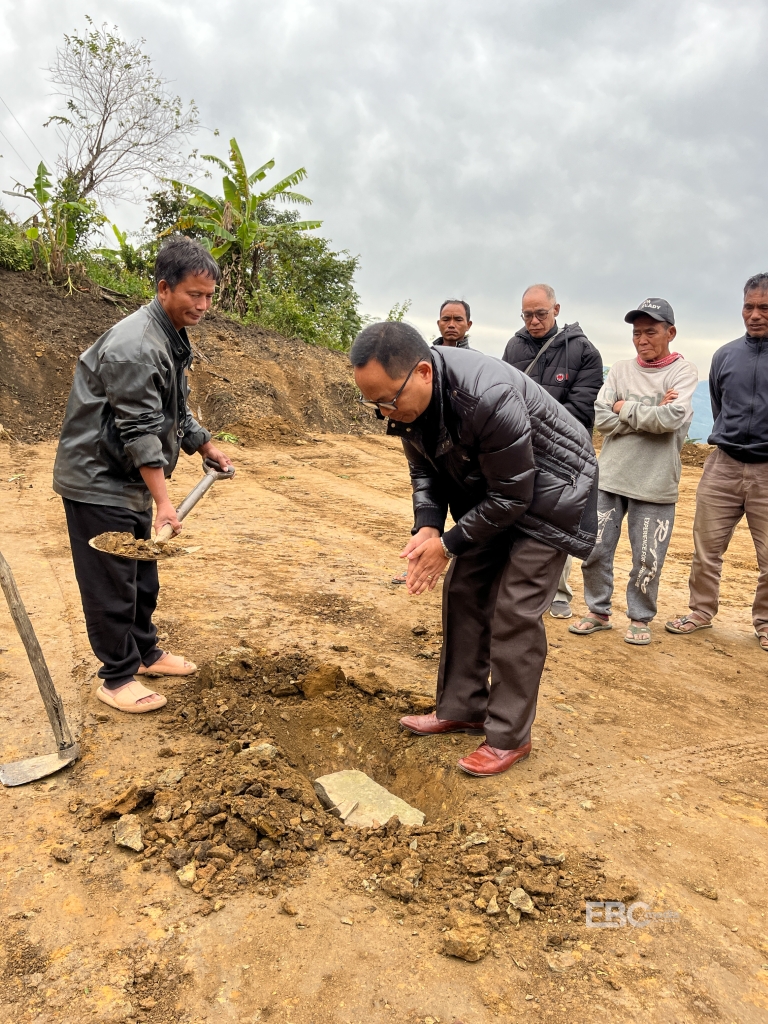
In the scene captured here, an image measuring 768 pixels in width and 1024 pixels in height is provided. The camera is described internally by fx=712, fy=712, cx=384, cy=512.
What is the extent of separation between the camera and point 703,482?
14.9 ft

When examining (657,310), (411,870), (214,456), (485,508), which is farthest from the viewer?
(657,310)

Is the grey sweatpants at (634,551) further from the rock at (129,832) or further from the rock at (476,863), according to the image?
the rock at (129,832)

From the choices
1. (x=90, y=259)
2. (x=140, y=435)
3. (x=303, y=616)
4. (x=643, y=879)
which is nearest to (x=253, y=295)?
(x=90, y=259)

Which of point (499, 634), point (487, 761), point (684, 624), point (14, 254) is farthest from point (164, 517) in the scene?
point (14, 254)

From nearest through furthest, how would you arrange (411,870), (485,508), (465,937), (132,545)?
(465,937)
(411,870)
(485,508)
(132,545)

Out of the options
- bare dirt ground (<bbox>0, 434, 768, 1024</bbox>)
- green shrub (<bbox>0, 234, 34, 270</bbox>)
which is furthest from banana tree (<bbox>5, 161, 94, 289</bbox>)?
bare dirt ground (<bbox>0, 434, 768, 1024</bbox>)

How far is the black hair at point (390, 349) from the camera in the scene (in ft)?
7.20

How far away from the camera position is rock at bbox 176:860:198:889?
84.7 inches

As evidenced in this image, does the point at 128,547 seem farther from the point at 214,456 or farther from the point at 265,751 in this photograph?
the point at 265,751

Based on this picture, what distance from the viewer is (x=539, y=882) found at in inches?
86.0

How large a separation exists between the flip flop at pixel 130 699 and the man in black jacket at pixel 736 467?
315 cm

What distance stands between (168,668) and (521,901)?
6.59 feet

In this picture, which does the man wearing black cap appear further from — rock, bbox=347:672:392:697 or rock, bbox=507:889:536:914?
rock, bbox=507:889:536:914

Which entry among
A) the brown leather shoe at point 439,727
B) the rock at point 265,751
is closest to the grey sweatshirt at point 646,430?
the brown leather shoe at point 439,727
